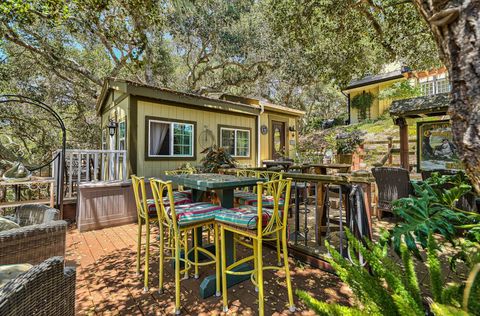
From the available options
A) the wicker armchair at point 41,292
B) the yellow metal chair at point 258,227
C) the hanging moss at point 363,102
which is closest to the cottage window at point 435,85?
the hanging moss at point 363,102

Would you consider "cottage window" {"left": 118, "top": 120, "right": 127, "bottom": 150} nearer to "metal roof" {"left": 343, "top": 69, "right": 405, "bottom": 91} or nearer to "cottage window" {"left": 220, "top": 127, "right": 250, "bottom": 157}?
"cottage window" {"left": 220, "top": 127, "right": 250, "bottom": 157}

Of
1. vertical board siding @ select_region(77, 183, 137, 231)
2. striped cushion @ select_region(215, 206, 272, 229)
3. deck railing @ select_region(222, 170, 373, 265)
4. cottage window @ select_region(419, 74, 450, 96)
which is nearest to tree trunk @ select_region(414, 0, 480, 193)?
deck railing @ select_region(222, 170, 373, 265)

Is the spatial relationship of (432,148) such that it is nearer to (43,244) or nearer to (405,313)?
(405,313)

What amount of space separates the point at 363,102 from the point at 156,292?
17853mm

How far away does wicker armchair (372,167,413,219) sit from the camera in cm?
409

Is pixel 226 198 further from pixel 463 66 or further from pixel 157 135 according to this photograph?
pixel 157 135

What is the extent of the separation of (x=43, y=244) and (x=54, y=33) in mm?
12478

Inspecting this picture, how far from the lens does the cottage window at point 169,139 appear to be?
6305mm

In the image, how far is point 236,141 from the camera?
8297 mm

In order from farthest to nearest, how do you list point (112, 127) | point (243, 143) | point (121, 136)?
point (243, 143) < point (121, 136) < point (112, 127)

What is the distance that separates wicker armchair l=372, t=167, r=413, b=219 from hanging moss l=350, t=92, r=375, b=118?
45.9 feet

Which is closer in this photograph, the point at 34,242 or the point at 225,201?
the point at 34,242

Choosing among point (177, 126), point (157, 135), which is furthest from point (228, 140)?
point (157, 135)

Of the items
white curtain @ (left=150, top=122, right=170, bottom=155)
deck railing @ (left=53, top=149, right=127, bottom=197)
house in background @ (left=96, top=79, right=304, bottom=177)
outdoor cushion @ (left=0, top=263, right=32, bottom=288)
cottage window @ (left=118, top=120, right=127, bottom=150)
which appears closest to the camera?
outdoor cushion @ (left=0, top=263, right=32, bottom=288)
